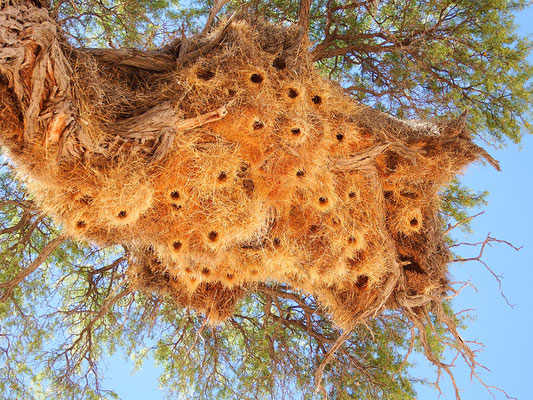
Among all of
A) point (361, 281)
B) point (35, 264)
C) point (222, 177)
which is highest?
point (361, 281)

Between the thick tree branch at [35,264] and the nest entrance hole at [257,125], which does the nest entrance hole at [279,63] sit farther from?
the thick tree branch at [35,264]

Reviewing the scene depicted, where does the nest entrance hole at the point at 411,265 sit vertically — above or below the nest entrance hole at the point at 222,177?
above

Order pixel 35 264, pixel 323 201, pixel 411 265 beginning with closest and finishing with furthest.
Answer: pixel 323 201
pixel 35 264
pixel 411 265

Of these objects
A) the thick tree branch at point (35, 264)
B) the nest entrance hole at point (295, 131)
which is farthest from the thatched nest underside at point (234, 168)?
the thick tree branch at point (35, 264)

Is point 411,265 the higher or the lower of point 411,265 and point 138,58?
the higher

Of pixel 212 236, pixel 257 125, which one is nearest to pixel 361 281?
pixel 212 236

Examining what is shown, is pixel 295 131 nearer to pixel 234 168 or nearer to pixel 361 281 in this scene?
pixel 234 168

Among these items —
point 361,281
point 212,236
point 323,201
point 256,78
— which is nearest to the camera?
point 256,78

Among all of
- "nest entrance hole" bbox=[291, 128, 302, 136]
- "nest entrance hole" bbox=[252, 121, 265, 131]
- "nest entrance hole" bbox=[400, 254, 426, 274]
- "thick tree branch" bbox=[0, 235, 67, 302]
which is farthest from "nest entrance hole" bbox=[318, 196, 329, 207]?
"thick tree branch" bbox=[0, 235, 67, 302]

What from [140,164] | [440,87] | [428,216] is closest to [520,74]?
[440,87]

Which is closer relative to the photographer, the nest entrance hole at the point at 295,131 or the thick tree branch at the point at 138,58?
the thick tree branch at the point at 138,58
